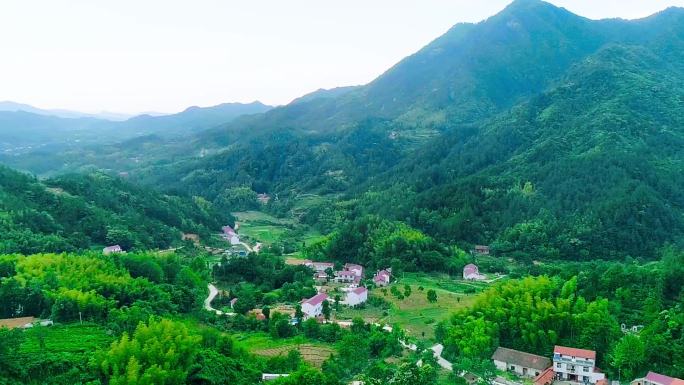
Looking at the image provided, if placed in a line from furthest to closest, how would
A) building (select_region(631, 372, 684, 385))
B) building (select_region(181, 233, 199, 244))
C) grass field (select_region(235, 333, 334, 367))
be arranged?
building (select_region(181, 233, 199, 244))
grass field (select_region(235, 333, 334, 367))
building (select_region(631, 372, 684, 385))


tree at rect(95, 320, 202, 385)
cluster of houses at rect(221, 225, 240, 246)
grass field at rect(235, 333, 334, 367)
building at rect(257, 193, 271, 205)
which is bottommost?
building at rect(257, 193, 271, 205)

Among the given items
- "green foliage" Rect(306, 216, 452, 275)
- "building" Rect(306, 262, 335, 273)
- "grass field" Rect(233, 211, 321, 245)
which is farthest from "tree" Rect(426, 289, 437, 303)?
"grass field" Rect(233, 211, 321, 245)

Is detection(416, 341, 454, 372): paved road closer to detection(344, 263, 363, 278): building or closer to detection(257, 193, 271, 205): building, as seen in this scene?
detection(344, 263, 363, 278): building

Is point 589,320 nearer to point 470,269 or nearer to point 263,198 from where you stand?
point 470,269

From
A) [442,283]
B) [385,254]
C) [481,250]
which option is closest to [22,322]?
[442,283]

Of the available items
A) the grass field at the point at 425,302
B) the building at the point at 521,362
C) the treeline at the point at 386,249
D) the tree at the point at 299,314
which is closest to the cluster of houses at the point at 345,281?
the tree at the point at 299,314

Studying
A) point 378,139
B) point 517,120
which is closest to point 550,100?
point 517,120

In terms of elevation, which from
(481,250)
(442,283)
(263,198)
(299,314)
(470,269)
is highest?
(299,314)
